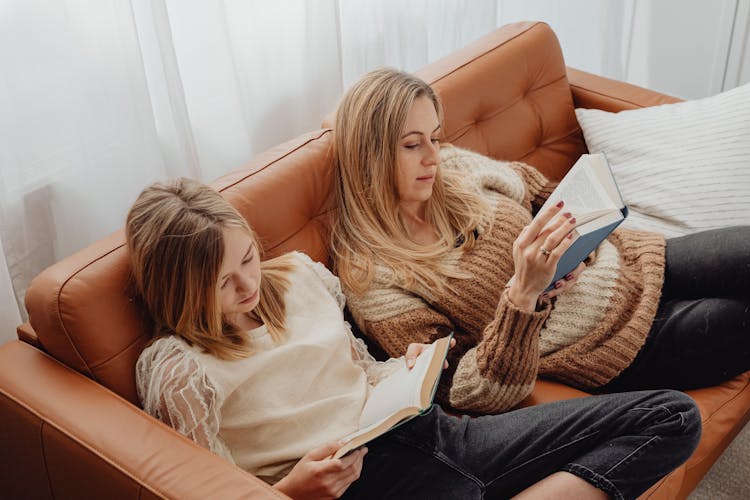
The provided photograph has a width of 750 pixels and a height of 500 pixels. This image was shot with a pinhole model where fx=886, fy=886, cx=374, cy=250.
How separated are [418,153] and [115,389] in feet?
2.38

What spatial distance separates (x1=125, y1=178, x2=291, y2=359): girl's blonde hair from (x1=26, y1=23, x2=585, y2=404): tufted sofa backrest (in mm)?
59

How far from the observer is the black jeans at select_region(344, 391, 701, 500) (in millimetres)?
1430

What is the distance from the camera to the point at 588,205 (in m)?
1.58

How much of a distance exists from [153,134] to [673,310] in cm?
112

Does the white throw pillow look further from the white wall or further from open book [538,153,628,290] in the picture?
the white wall

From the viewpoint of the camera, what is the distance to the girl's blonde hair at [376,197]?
5.57 feet

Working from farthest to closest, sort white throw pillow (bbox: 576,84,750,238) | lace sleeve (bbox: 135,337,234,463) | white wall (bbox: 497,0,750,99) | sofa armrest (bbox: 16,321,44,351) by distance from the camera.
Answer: white wall (bbox: 497,0,750,99), white throw pillow (bbox: 576,84,750,238), sofa armrest (bbox: 16,321,44,351), lace sleeve (bbox: 135,337,234,463)

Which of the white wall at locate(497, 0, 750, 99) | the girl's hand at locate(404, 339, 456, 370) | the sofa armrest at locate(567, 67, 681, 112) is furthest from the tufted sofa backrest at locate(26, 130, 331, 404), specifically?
the white wall at locate(497, 0, 750, 99)

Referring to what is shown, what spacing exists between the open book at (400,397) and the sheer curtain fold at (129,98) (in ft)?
2.24

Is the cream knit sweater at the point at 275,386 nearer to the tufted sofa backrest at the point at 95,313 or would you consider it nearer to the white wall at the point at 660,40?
the tufted sofa backrest at the point at 95,313

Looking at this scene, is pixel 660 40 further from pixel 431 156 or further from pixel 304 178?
pixel 304 178

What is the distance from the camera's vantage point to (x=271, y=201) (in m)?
1.65

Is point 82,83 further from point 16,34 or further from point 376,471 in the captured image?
point 376,471

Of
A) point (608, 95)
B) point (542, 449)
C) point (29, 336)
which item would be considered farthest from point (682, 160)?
point (29, 336)
